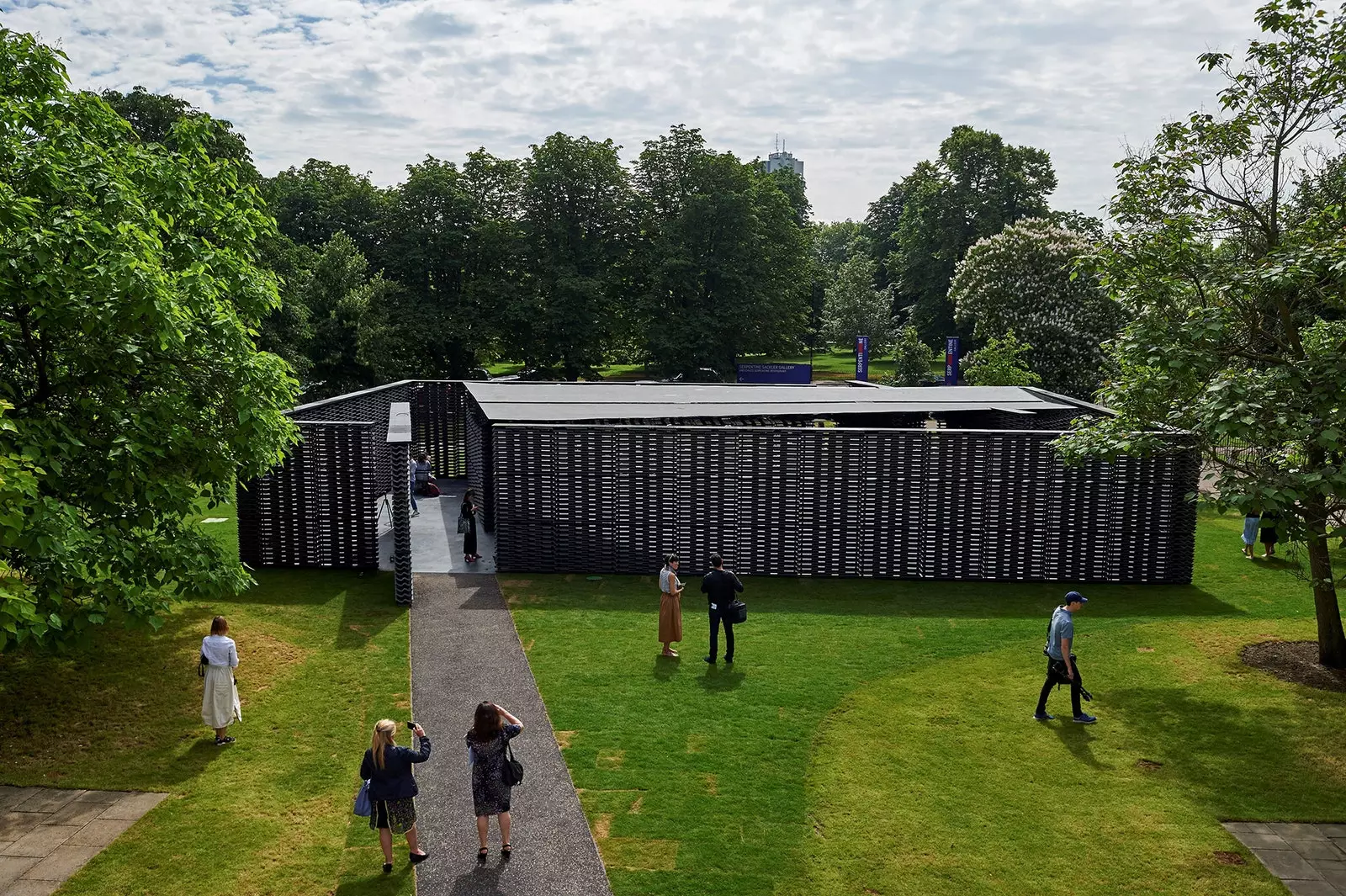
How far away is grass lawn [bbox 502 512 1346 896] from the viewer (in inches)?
344

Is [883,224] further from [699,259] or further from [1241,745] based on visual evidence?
[1241,745]

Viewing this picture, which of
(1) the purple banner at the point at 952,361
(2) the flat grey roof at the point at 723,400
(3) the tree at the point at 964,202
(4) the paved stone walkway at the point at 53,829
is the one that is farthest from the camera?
(3) the tree at the point at 964,202

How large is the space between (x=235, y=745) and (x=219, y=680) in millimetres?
785

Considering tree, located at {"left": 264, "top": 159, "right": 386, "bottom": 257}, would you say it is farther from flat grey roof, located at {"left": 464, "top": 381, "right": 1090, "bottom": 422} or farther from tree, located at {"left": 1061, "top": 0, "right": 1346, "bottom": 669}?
tree, located at {"left": 1061, "top": 0, "right": 1346, "bottom": 669}

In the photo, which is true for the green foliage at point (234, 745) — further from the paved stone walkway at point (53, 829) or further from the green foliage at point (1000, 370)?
the green foliage at point (1000, 370)

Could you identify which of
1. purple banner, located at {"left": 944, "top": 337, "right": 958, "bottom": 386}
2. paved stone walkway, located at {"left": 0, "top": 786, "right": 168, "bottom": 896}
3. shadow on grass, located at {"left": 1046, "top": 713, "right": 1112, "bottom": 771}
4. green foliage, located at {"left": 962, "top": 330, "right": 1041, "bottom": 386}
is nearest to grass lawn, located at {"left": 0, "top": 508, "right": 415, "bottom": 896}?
paved stone walkway, located at {"left": 0, "top": 786, "right": 168, "bottom": 896}

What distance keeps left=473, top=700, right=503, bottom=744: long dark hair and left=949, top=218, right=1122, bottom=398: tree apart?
31957 mm

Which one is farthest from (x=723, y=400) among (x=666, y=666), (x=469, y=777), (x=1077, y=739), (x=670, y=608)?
(x=469, y=777)

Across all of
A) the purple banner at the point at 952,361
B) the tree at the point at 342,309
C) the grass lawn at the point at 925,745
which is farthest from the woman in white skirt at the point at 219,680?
the purple banner at the point at 952,361

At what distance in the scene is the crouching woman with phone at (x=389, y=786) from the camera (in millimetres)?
8445

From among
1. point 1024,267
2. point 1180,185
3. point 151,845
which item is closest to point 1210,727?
point 1180,185

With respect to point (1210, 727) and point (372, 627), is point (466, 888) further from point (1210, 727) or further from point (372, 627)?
point (1210, 727)

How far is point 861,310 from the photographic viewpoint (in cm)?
6781

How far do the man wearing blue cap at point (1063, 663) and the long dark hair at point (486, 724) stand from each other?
266 inches
